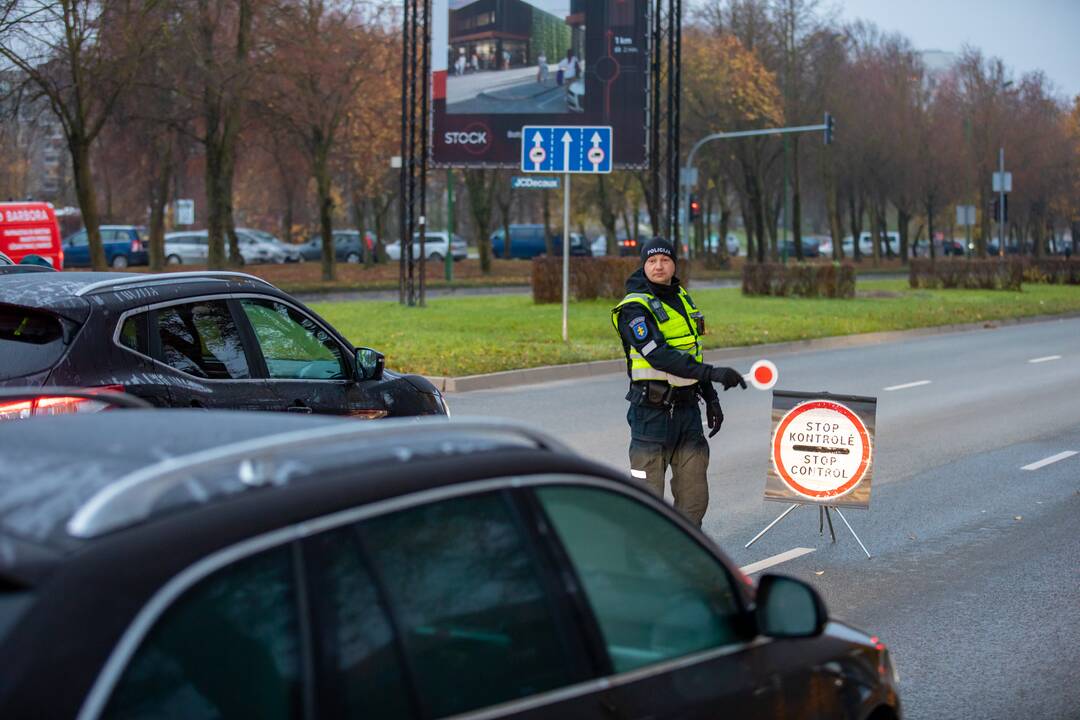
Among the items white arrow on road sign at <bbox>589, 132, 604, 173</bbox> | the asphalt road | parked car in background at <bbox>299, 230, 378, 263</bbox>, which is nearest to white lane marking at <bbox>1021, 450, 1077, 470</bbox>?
the asphalt road

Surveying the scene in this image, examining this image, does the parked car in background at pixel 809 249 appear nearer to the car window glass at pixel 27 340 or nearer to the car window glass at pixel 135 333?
the car window glass at pixel 135 333

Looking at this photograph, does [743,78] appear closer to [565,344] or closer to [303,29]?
[303,29]

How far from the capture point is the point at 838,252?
72.8 metres

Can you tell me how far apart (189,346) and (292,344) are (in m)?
0.78

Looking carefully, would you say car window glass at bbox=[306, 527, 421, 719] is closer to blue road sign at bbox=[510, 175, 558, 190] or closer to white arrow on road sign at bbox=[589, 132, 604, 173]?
white arrow on road sign at bbox=[589, 132, 604, 173]

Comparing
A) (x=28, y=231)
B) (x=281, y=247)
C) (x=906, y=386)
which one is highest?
(x=281, y=247)

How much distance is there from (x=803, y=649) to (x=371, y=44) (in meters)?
46.1

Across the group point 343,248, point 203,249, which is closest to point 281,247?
point 203,249

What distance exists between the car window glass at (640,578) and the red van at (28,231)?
24144 millimetres

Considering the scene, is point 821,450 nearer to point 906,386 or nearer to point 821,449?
point 821,449

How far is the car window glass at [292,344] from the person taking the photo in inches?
324

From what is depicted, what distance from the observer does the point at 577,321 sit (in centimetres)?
2862

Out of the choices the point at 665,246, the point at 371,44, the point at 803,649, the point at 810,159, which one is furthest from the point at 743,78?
the point at 803,649

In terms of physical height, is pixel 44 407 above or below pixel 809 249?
below
